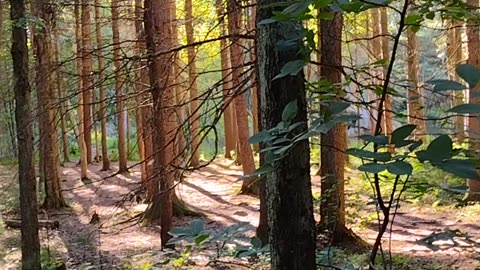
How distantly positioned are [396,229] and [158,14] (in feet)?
19.2

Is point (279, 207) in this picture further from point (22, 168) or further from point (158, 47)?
point (22, 168)

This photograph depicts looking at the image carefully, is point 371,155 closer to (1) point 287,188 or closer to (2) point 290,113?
(2) point 290,113

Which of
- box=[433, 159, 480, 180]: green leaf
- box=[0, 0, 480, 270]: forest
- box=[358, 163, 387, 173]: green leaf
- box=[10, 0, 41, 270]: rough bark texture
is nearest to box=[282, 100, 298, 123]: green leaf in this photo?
box=[0, 0, 480, 270]: forest

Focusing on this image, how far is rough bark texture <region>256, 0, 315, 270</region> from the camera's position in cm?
173

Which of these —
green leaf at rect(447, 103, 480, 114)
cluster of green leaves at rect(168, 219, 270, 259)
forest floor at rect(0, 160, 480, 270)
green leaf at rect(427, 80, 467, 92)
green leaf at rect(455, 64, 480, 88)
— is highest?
green leaf at rect(455, 64, 480, 88)

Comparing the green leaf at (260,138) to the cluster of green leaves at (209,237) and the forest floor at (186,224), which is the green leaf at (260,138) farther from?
the forest floor at (186,224)

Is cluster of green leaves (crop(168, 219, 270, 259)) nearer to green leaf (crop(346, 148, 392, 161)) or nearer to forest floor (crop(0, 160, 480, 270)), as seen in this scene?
green leaf (crop(346, 148, 392, 161))

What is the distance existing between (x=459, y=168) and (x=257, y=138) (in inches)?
19.8

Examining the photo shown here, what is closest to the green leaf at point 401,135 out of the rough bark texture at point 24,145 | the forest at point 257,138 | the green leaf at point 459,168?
the forest at point 257,138

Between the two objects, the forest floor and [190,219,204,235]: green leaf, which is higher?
[190,219,204,235]: green leaf

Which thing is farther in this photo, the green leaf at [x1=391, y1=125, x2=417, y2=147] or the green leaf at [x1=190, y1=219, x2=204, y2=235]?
the green leaf at [x1=190, y1=219, x2=204, y2=235]

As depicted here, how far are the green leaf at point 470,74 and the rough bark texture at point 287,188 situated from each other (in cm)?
A: 65

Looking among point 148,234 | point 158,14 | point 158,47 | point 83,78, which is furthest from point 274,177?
point 148,234

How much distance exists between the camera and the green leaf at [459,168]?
3.14 ft
